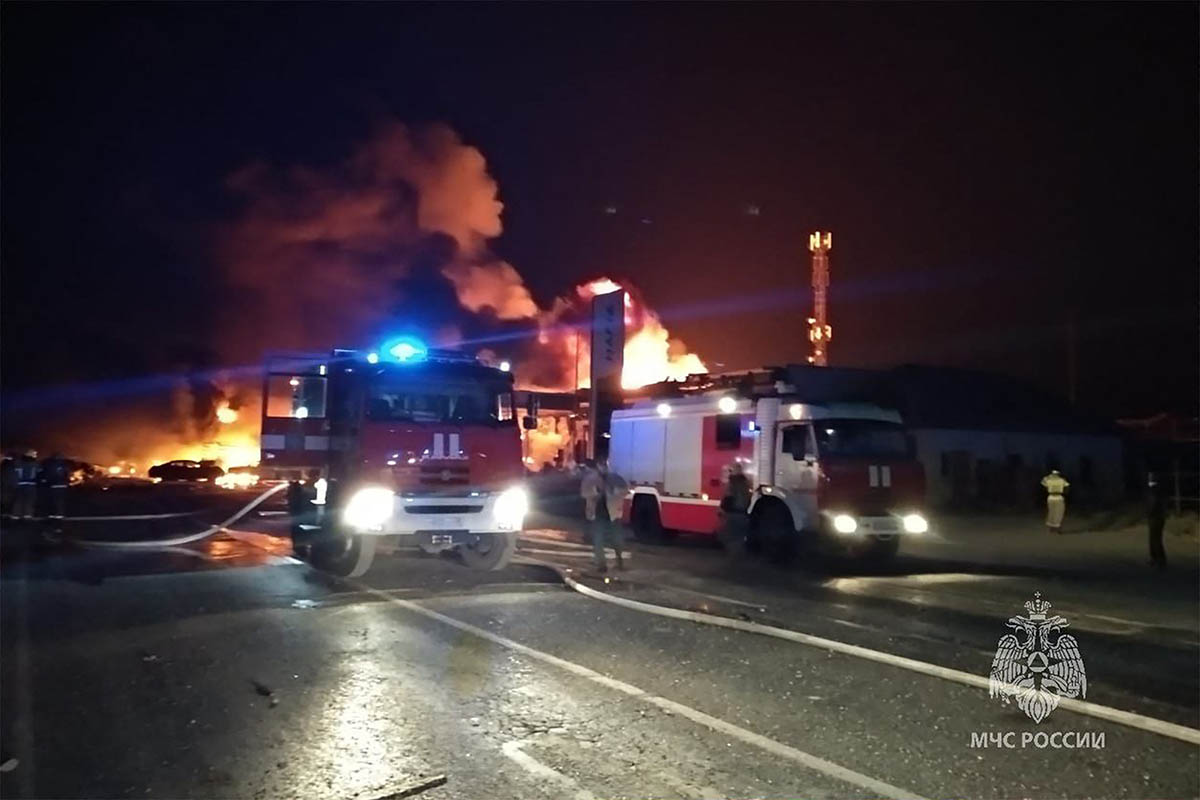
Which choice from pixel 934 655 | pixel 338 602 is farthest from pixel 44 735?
pixel 934 655

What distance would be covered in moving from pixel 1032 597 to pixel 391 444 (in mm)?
7937

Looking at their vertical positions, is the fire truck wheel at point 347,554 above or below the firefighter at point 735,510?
below

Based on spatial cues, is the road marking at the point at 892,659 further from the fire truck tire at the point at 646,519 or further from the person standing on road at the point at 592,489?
the fire truck tire at the point at 646,519

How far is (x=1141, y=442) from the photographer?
150 ft

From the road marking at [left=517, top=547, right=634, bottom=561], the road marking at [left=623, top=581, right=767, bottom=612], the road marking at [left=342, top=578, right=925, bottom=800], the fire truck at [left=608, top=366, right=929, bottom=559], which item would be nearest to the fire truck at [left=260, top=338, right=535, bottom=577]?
the road marking at [left=623, top=581, right=767, bottom=612]

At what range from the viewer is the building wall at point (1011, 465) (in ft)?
109

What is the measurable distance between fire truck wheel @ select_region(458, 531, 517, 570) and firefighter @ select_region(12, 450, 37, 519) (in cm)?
1394

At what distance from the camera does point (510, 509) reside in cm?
1314

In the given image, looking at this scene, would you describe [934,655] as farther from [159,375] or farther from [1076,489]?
[159,375]

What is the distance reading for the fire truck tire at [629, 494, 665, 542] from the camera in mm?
20125

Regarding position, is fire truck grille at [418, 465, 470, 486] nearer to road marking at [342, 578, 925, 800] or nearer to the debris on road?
road marking at [342, 578, 925, 800]

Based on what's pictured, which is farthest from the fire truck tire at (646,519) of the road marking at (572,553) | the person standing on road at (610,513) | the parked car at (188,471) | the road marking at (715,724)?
the parked car at (188,471)

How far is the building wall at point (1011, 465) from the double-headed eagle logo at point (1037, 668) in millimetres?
21789

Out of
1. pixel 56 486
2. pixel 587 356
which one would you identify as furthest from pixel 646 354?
pixel 56 486
